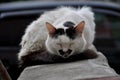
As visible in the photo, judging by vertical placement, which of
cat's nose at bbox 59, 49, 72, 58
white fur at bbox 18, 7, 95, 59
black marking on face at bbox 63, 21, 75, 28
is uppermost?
black marking on face at bbox 63, 21, 75, 28

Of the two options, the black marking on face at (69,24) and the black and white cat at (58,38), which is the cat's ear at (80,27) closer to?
the black and white cat at (58,38)

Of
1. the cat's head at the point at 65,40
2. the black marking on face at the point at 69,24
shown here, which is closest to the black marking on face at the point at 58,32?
the cat's head at the point at 65,40

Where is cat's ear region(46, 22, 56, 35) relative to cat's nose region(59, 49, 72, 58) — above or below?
above

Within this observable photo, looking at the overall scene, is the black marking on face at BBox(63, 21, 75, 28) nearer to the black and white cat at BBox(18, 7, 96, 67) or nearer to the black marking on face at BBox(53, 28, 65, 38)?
the black and white cat at BBox(18, 7, 96, 67)

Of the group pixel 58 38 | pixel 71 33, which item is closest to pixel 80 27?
pixel 71 33

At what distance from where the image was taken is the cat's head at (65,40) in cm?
409

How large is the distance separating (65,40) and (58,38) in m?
0.07

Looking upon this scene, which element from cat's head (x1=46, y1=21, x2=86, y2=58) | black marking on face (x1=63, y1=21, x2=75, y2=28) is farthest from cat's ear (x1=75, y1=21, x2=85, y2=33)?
black marking on face (x1=63, y1=21, x2=75, y2=28)

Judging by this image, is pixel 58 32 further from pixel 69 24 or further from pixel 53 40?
pixel 69 24

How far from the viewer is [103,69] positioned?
3521 mm

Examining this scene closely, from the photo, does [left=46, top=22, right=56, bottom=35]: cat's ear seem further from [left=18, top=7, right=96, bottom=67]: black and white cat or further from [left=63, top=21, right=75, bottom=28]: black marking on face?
[left=63, top=21, right=75, bottom=28]: black marking on face

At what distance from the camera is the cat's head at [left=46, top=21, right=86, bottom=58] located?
4.09 metres

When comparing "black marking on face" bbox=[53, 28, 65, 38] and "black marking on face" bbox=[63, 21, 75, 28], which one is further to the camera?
"black marking on face" bbox=[63, 21, 75, 28]

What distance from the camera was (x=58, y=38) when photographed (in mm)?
4125
